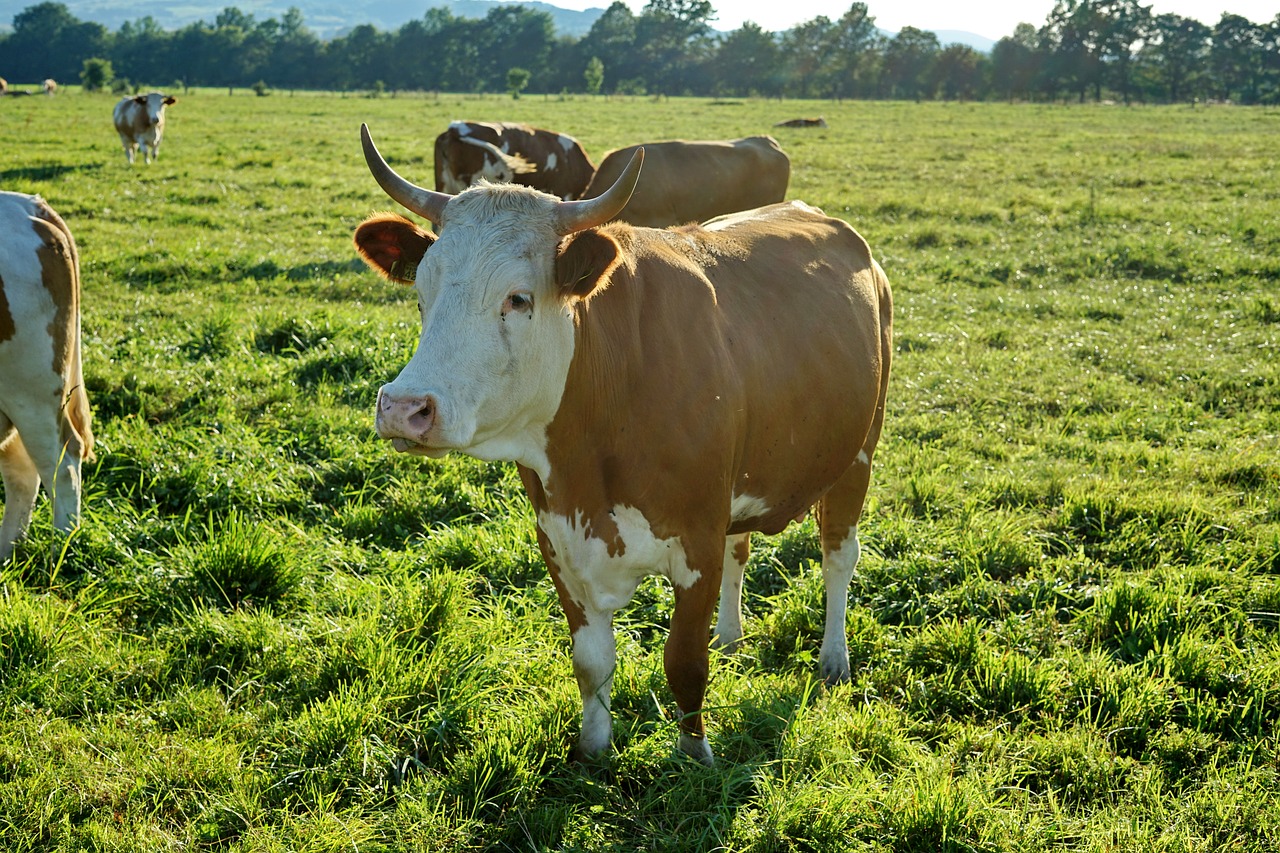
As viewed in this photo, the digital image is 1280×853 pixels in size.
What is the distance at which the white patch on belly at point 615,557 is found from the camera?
3.14m

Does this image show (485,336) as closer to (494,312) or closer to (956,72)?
(494,312)

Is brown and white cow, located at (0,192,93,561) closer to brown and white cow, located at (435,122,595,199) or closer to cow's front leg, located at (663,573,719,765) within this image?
cow's front leg, located at (663,573,719,765)

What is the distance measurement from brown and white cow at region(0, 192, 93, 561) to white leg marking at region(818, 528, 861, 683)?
3607mm

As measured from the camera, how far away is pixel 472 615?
4.25m

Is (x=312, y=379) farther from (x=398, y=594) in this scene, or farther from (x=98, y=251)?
(x=98, y=251)

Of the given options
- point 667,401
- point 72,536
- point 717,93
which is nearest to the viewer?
point 667,401

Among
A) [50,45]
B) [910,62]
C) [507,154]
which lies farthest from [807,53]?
[507,154]

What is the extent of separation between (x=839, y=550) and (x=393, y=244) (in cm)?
228

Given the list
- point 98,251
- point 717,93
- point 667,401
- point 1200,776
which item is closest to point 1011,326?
point 1200,776

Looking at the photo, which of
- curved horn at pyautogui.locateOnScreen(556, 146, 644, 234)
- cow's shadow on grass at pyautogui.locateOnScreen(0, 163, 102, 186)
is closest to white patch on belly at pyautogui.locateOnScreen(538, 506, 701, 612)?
curved horn at pyautogui.locateOnScreen(556, 146, 644, 234)

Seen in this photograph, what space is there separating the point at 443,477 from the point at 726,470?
107 inches

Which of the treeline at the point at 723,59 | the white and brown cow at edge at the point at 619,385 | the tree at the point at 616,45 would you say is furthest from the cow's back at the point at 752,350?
the tree at the point at 616,45

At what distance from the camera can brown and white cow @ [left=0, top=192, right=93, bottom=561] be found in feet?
15.3

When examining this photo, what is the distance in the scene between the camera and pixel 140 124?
1978cm
